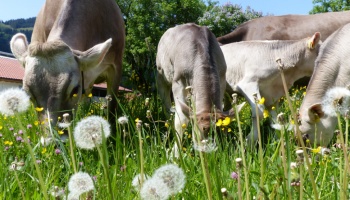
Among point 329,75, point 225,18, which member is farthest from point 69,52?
point 225,18

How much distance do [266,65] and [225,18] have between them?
27.4 m

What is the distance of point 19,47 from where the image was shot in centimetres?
627

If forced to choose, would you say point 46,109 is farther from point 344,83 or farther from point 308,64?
point 308,64

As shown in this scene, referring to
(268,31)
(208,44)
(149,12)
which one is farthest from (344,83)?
(149,12)

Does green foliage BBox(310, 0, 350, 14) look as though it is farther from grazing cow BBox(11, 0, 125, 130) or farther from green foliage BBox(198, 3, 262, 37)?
grazing cow BBox(11, 0, 125, 130)

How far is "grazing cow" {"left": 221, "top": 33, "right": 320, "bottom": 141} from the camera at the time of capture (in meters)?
7.48

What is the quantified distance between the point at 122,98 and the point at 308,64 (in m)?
3.44

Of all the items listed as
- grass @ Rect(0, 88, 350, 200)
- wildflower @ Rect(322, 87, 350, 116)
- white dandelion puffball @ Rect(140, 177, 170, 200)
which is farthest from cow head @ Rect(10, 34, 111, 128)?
white dandelion puffball @ Rect(140, 177, 170, 200)

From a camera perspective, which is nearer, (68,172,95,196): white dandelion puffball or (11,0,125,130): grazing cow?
(68,172,95,196): white dandelion puffball

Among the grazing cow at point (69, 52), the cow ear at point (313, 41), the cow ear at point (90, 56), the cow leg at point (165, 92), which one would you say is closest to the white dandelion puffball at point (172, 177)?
the grazing cow at point (69, 52)

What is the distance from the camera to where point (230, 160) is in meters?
2.82

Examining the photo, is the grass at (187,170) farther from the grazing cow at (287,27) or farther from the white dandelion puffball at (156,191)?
the grazing cow at (287,27)

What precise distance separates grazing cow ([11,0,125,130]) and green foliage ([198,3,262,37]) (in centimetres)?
2616

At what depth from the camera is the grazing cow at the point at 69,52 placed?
5.14 m
